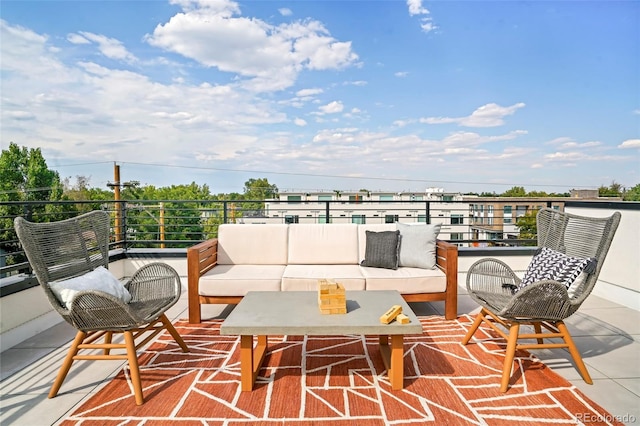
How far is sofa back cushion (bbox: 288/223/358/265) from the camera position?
3.80m

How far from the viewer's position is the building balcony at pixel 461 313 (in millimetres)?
1972

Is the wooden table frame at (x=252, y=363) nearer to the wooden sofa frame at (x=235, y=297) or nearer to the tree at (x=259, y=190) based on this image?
the wooden sofa frame at (x=235, y=297)

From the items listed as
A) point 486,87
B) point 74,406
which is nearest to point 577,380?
point 74,406

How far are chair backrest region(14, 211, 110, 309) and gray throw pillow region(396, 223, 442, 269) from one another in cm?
275

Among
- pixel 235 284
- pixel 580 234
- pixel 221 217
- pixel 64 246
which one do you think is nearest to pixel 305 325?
pixel 235 284

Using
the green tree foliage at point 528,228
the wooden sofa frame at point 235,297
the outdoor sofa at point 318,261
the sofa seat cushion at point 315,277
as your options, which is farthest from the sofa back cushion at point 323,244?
the green tree foliage at point 528,228

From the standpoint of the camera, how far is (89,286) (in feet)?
7.46

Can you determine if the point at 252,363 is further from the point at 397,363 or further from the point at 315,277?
the point at 315,277

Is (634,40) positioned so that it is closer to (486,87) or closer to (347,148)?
(486,87)

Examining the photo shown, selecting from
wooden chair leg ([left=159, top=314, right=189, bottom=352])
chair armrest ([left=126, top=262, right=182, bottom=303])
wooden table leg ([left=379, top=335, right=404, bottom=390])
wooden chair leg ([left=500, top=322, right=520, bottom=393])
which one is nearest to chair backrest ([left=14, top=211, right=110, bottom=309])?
chair armrest ([left=126, top=262, right=182, bottom=303])

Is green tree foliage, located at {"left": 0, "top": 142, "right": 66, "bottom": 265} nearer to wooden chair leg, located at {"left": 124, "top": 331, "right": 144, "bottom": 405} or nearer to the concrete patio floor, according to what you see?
the concrete patio floor

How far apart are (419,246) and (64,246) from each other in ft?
10.1

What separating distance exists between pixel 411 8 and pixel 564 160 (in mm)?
9589

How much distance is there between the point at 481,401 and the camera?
1923 millimetres
